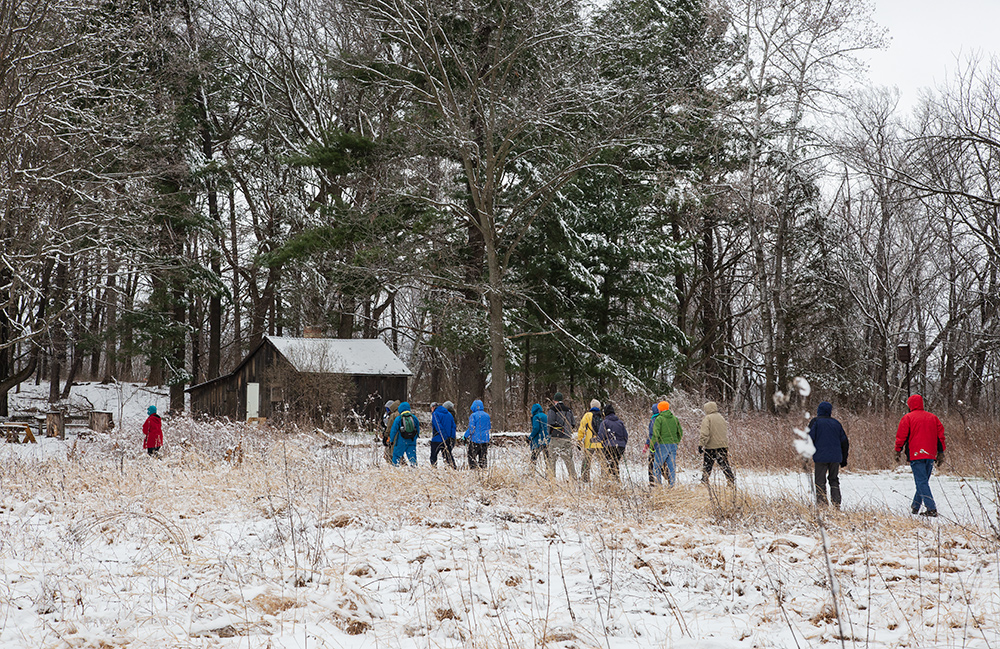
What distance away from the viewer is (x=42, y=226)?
1451cm

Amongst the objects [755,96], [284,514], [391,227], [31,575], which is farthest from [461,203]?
[31,575]

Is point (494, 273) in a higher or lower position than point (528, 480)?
higher

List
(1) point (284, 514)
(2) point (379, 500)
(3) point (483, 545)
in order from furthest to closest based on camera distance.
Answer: (2) point (379, 500), (1) point (284, 514), (3) point (483, 545)

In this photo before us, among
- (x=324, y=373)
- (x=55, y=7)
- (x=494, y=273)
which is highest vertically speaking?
(x=55, y=7)

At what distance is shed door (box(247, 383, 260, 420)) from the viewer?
28.6m

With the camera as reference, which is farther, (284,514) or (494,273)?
(494,273)

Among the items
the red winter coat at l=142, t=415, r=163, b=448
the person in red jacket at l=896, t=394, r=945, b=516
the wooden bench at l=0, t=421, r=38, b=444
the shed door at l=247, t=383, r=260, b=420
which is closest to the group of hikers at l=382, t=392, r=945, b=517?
the person in red jacket at l=896, t=394, r=945, b=516

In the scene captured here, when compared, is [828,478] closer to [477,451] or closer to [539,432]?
[539,432]

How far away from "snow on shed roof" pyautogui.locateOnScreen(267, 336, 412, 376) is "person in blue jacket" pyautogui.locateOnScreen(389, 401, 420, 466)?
39.5ft

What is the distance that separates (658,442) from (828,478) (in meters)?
2.70

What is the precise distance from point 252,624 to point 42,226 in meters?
12.7

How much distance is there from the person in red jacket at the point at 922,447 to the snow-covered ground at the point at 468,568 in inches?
25.6

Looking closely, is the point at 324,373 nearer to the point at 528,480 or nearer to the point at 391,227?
the point at 391,227

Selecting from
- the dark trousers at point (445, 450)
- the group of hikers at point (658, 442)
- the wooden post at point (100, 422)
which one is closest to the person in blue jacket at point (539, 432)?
the group of hikers at point (658, 442)
